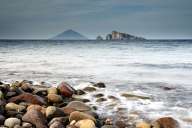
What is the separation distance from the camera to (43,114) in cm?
715

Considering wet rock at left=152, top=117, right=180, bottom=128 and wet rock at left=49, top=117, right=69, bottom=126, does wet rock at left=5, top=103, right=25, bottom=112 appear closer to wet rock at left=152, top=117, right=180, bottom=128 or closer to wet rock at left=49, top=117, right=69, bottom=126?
wet rock at left=49, top=117, right=69, bottom=126

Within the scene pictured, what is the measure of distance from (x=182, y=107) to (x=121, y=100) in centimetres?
182

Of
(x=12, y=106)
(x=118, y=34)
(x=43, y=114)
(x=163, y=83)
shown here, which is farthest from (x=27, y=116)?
(x=118, y=34)

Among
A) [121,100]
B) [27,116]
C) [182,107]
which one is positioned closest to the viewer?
[27,116]

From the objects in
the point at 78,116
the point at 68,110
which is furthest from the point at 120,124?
the point at 68,110

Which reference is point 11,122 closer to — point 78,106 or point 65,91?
point 78,106

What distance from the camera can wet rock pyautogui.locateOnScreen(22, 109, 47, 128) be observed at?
21.8ft

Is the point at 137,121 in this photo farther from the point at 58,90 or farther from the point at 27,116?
the point at 58,90

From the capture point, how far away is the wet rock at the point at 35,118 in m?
6.66

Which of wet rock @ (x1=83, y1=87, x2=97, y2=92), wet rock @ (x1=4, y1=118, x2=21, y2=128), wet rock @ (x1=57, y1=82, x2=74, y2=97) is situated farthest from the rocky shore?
wet rock @ (x1=83, y1=87, x2=97, y2=92)

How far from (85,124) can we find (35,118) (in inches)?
44.4

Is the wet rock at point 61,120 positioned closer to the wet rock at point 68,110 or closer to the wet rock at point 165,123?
the wet rock at point 68,110

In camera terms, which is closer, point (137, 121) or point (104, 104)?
point (137, 121)

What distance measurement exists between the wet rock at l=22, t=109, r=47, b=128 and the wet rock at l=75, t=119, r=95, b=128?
718 mm
